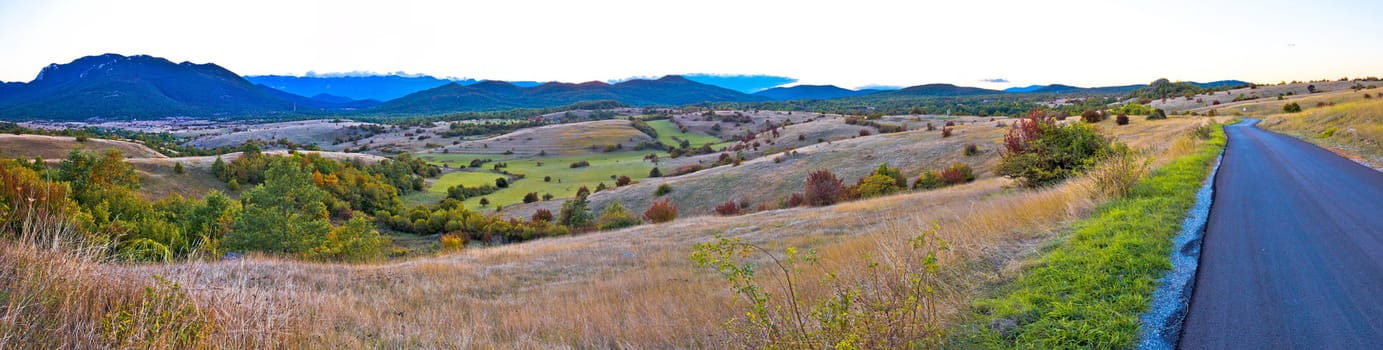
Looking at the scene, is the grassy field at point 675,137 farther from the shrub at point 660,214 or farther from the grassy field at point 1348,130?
the grassy field at point 1348,130

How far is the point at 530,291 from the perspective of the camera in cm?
988

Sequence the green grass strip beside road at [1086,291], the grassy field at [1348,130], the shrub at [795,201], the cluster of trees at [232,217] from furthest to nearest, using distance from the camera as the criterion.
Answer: the shrub at [795,201] → the grassy field at [1348,130] → the cluster of trees at [232,217] → the green grass strip beside road at [1086,291]

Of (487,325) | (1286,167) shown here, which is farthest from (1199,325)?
(1286,167)

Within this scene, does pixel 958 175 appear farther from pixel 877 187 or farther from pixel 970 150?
pixel 970 150

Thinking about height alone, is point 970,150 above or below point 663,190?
above

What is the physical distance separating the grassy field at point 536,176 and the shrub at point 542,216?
920 cm

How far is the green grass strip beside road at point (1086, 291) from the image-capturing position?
4.35 m

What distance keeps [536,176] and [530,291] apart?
1965 inches

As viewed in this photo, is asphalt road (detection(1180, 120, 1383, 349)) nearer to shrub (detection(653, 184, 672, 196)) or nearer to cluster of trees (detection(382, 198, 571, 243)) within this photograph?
cluster of trees (detection(382, 198, 571, 243))

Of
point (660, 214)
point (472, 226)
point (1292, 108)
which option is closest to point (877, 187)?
point (660, 214)

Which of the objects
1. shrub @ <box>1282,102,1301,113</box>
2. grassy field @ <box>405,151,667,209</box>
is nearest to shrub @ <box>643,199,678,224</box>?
grassy field @ <box>405,151,667,209</box>

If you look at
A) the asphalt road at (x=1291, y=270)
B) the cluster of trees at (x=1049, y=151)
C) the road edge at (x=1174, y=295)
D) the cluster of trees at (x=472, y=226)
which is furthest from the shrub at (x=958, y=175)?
the road edge at (x=1174, y=295)

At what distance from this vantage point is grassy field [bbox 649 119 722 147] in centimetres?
9431

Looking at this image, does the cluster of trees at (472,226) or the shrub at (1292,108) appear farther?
the shrub at (1292,108)
